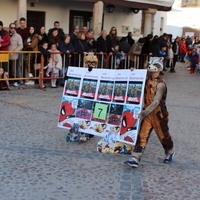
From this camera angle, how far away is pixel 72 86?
7160 mm

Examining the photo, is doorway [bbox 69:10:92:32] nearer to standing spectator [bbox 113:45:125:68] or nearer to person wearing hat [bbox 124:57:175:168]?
standing spectator [bbox 113:45:125:68]

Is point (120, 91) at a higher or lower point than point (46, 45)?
lower

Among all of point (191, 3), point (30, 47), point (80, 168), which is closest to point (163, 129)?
point (80, 168)

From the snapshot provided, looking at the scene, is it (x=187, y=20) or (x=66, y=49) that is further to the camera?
(x=187, y=20)

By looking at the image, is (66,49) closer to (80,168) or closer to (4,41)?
(4,41)

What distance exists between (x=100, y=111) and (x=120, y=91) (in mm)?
585

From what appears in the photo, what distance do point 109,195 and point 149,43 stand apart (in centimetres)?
1259

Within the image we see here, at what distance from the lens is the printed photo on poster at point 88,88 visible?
22.6 feet

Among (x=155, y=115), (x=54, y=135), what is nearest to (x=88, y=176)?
(x=155, y=115)

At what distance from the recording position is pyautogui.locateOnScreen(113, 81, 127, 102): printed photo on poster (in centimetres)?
638

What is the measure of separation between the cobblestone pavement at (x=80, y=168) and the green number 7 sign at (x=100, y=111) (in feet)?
1.82

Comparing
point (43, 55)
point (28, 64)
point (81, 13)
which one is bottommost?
point (28, 64)

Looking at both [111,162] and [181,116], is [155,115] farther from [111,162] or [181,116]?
[181,116]

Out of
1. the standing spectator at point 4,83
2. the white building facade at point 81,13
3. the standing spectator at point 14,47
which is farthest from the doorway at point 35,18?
the standing spectator at point 4,83
